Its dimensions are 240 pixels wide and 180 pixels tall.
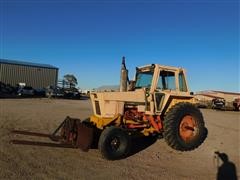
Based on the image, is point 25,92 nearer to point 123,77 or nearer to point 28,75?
point 28,75

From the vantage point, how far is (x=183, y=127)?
891cm

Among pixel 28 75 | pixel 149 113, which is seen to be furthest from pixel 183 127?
pixel 28 75

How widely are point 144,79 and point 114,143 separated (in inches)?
102

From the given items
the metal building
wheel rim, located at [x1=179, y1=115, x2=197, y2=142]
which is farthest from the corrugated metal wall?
wheel rim, located at [x1=179, y1=115, x2=197, y2=142]

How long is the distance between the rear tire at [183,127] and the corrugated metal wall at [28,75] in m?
54.1

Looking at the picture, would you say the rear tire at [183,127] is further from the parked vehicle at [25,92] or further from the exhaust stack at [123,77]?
the parked vehicle at [25,92]

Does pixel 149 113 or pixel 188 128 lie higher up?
pixel 149 113

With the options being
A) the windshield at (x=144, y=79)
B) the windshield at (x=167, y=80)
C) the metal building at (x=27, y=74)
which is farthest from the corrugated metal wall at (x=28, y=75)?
the windshield at (x=167, y=80)

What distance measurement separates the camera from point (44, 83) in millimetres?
63125

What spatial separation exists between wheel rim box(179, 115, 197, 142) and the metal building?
54.1 metres

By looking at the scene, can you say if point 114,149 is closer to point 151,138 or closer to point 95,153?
point 95,153

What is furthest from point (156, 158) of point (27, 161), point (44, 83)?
point (44, 83)

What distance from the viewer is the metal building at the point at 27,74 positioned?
5859cm

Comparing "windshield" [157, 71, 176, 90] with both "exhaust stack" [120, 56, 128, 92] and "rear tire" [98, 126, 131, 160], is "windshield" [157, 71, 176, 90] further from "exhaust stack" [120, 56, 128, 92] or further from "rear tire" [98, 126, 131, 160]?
"rear tire" [98, 126, 131, 160]
